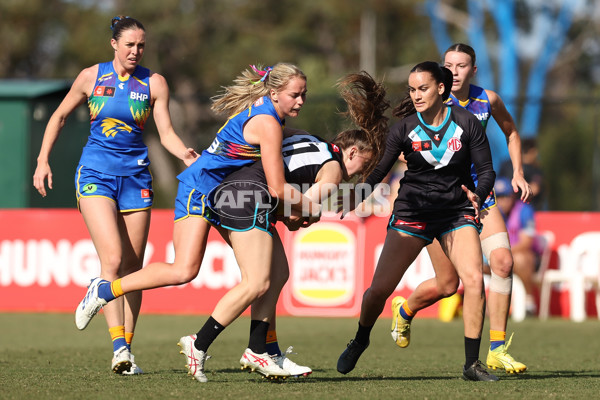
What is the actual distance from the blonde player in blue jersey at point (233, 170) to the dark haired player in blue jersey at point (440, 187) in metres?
0.66

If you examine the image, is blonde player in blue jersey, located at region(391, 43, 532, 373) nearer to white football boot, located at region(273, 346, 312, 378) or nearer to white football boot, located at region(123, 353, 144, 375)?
white football boot, located at region(273, 346, 312, 378)

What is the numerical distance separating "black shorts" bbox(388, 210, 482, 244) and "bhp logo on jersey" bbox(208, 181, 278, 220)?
1.00 meters

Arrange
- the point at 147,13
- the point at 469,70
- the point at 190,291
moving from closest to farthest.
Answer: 1. the point at 469,70
2. the point at 190,291
3. the point at 147,13

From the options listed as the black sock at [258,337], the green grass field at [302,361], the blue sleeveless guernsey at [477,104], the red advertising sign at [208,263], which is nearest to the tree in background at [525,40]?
the red advertising sign at [208,263]

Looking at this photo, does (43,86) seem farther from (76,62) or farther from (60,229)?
(76,62)

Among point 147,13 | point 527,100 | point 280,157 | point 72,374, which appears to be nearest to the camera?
point 280,157

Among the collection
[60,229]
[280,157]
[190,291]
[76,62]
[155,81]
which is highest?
[76,62]

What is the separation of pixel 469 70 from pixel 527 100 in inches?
348

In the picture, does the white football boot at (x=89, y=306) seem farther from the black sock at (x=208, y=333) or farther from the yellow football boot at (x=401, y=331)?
the yellow football boot at (x=401, y=331)

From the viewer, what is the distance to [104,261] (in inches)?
266

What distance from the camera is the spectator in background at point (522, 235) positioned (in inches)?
509

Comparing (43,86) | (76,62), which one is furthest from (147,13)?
(43,86)

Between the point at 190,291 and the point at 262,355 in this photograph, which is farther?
the point at 190,291

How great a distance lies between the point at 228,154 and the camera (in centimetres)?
613
